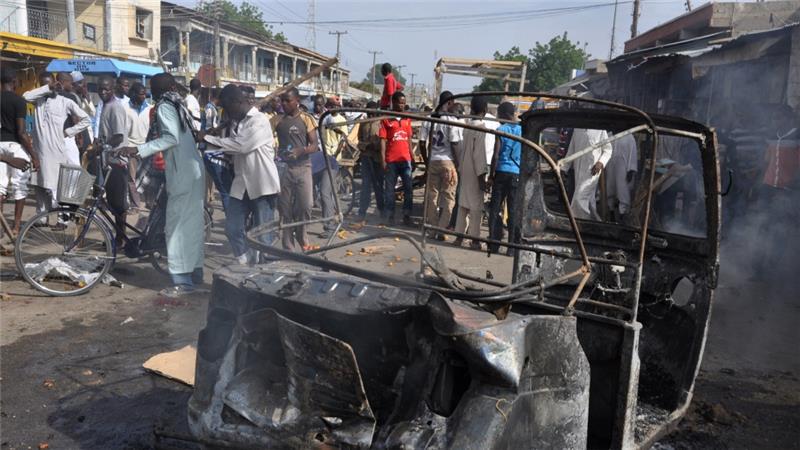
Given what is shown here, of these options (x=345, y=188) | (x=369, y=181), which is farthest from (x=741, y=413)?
(x=345, y=188)

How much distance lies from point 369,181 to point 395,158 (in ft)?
2.69

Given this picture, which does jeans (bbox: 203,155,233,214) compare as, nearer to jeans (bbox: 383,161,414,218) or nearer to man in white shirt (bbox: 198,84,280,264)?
man in white shirt (bbox: 198,84,280,264)

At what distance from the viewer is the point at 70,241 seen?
6332 millimetres

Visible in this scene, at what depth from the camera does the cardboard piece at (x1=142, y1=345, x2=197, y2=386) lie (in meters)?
4.46

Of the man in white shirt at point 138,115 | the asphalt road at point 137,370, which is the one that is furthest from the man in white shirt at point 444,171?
the man in white shirt at point 138,115

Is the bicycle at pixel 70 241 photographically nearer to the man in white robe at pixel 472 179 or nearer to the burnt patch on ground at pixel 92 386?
the burnt patch on ground at pixel 92 386

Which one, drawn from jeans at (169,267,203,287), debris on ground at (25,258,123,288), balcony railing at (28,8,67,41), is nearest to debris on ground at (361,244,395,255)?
jeans at (169,267,203,287)

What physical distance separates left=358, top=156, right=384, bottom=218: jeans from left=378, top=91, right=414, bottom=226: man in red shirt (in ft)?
0.61

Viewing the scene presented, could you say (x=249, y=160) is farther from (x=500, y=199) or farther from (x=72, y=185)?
(x=500, y=199)

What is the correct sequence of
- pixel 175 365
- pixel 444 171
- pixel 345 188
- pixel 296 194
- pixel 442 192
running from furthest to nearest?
1. pixel 345 188
2. pixel 442 192
3. pixel 444 171
4. pixel 296 194
5. pixel 175 365

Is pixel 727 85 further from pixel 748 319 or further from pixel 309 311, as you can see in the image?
pixel 309 311

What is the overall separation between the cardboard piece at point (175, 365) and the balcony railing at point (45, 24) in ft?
138

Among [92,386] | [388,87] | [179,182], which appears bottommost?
[92,386]

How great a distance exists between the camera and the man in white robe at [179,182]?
6023mm
